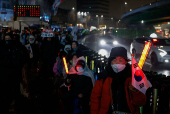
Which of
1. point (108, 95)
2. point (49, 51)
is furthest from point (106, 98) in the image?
point (49, 51)

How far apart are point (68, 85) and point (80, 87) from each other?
1.38 feet

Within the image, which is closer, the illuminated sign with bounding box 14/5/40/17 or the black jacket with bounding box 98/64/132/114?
the black jacket with bounding box 98/64/132/114

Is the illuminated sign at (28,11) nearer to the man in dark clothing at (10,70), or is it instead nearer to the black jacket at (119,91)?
the man in dark clothing at (10,70)

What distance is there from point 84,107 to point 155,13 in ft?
152

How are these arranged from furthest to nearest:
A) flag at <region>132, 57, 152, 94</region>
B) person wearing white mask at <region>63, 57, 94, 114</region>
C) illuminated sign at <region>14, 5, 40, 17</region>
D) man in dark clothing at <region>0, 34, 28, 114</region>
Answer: illuminated sign at <region>14, 5, 40, 17</region> → man in dark clothing at <region>0, 34, 28, 114</region> → person wearing white mask at <region>63, 57, 94, 114</region> → flag at <region>132, 57, 152, 94</region>

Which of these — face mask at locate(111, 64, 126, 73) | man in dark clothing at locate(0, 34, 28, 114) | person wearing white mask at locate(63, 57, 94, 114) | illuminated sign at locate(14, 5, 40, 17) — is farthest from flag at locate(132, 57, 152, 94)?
illuminated sign at locate(14, 5, 40, 17)

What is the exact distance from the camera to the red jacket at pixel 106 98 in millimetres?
2918

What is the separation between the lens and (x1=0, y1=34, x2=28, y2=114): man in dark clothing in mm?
5125

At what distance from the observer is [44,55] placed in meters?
9.18

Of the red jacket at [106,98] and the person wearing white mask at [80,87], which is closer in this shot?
the red jacket at [106,98]

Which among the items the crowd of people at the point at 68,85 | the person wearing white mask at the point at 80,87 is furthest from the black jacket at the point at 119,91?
the person wearing white mask at the point at 80,87

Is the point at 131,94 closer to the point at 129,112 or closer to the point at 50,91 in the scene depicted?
the point at 129,112

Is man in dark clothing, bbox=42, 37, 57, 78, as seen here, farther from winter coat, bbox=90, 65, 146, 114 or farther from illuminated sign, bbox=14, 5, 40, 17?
illuminated sign, bbox=14, 5, 40, 17

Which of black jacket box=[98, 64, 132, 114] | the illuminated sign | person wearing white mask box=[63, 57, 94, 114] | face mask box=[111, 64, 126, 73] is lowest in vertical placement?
person wearing white mask box=[63, 57, 94, 114]
